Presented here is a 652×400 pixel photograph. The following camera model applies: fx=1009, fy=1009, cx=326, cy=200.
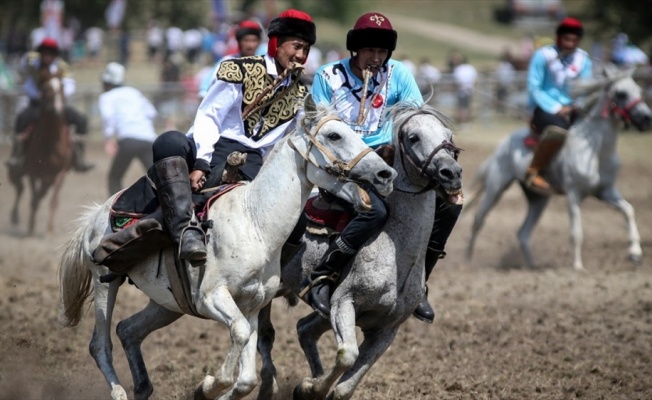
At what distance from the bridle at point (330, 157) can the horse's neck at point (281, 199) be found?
9cm

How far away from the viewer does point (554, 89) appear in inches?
490

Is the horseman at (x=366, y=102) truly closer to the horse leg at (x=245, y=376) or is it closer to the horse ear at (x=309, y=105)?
the horse ear at (x=309, y=105)

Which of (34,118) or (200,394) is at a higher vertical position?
(200,394)

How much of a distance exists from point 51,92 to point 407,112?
9.34 m

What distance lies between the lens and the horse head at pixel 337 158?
5.33 metres

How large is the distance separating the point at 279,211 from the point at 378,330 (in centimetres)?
114

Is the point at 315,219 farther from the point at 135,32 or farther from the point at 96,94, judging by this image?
the point at 135,32

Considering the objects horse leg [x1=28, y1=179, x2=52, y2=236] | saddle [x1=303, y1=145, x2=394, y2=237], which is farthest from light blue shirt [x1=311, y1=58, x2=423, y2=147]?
horse leg [x1=28, y1=179, x2=52, y2=236]

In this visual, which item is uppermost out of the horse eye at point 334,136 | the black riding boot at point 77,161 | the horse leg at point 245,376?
the horse eye at point 334,136

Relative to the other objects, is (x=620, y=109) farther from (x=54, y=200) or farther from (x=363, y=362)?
(x=54, y=200)

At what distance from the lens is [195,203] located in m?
5.98

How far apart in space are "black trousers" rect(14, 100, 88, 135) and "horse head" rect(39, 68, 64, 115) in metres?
0.22

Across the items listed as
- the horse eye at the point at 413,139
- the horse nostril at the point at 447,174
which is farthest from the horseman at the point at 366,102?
the horse nostril at the point at 447,174

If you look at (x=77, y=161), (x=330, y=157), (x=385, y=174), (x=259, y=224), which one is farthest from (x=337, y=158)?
(x=77, y=161)
